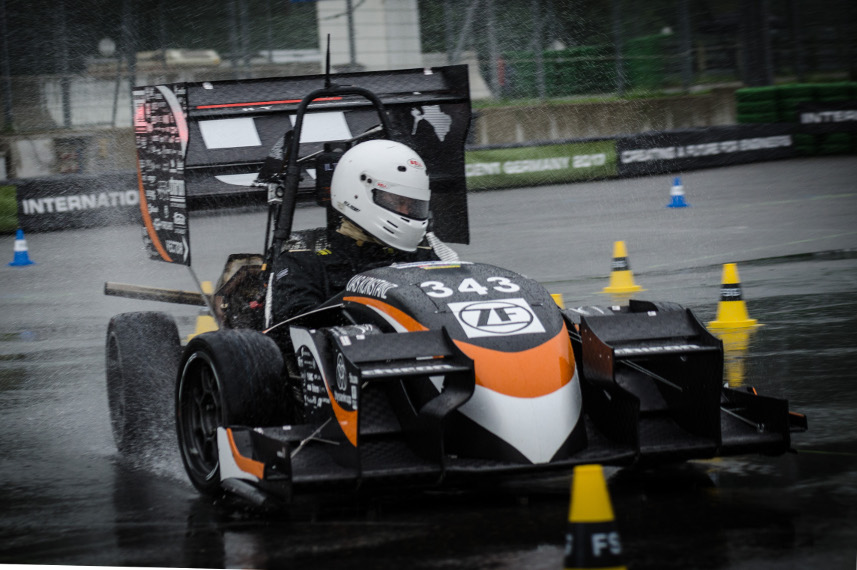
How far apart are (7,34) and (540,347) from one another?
60.0 feet

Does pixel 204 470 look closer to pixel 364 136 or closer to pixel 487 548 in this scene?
pixel 487 548

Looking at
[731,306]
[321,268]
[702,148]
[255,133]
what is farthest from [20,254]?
[702,148]

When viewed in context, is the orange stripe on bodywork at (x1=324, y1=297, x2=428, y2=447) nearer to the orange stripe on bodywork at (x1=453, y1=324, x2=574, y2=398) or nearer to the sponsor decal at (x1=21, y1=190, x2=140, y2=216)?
the orange stripe on bodywork at (x1=453, y1=324, x2=574, y2=398)

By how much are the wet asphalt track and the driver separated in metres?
1.11

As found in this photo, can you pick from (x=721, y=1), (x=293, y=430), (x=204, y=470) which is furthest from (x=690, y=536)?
(x=721, y=1)

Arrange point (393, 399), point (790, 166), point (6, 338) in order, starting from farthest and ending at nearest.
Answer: point (790, 166) → point (6, 338) → point (393, 399)

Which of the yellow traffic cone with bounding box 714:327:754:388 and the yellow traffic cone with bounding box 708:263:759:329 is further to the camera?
the yellow traffic cone with bounding box 708:263:759:329

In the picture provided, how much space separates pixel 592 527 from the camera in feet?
11.5

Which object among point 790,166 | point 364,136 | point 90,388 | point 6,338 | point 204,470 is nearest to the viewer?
point 204,470

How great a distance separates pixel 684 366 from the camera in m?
5.21

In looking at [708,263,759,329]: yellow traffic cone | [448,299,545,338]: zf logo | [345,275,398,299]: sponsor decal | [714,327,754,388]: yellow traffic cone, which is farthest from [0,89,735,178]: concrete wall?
[448,299,545,338]: zf logo

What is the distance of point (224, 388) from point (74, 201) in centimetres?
1440

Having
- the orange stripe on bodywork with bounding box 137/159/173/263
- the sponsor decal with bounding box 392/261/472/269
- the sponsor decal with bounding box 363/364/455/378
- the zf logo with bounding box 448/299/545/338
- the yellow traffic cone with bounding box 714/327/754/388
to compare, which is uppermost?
the orange stripe on bodywork with bounding box 137/159/173/263

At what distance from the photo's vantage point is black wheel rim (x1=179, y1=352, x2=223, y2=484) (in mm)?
5676
